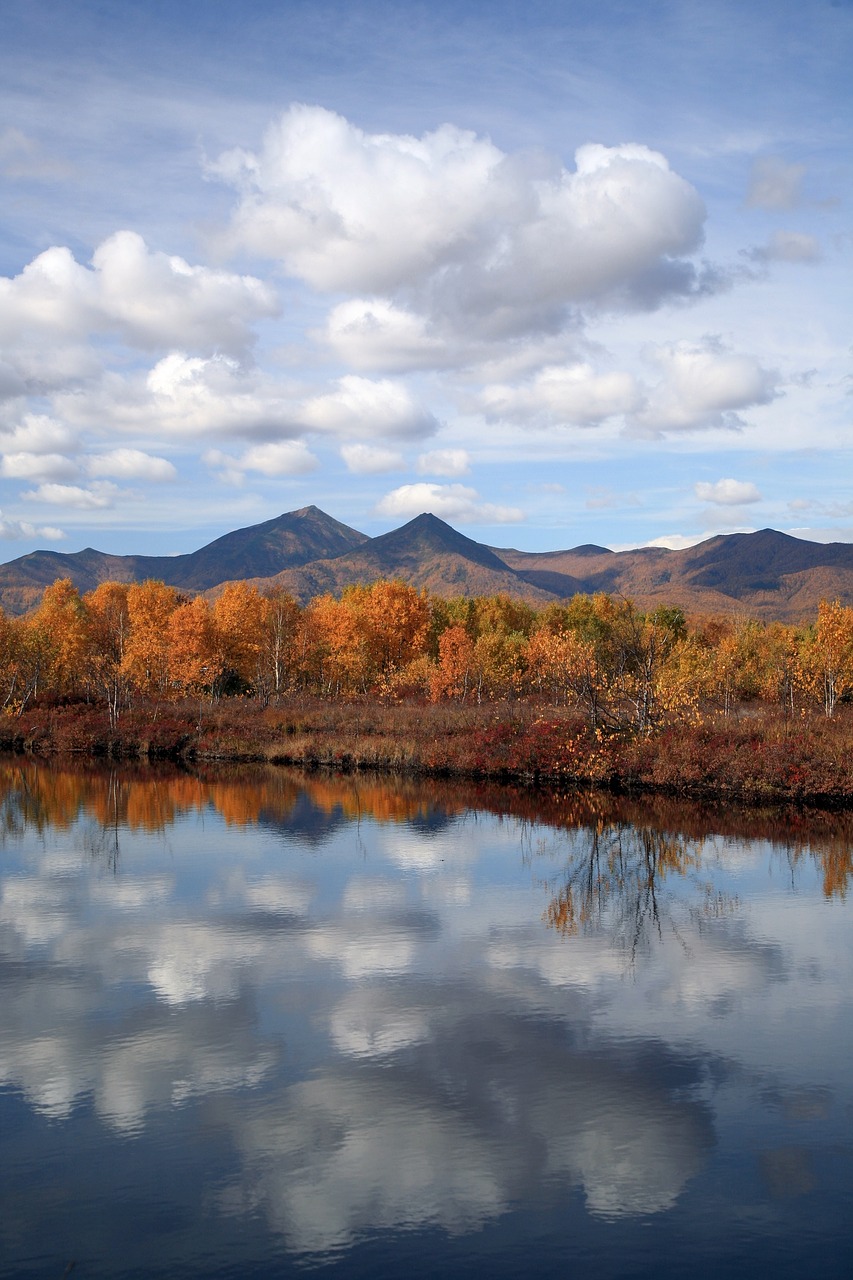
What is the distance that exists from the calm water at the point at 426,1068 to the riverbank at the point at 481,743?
10319 mm

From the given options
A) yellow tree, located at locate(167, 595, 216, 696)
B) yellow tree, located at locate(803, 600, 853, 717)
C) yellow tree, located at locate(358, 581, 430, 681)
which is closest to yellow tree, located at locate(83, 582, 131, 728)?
yellow tree, located at locate(167, 595, 216, 696)

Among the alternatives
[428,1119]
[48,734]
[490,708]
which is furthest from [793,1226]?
[48,734]

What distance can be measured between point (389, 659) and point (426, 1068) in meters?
72.8

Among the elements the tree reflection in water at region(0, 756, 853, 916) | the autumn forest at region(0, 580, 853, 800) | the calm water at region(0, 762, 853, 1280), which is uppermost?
the autumn forest at region(0, 580, 853, 800)

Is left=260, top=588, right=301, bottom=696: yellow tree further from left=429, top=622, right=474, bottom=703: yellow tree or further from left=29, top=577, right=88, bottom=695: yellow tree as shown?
left=29, top=577, right=88, bottom=695: yellow tree

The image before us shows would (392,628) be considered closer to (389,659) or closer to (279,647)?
(389,659)

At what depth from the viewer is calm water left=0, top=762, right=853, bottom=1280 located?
9.16 meters

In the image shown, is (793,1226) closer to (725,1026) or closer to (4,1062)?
(725,1026)

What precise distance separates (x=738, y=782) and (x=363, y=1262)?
29118 mm

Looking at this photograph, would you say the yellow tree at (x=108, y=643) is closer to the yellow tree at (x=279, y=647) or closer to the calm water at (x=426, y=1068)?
the yellow tree at (x=279, y=647)

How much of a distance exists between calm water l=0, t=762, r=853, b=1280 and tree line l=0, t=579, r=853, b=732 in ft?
58.5

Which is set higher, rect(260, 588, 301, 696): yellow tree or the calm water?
rect(260, 588, 301, 696): yellow tree

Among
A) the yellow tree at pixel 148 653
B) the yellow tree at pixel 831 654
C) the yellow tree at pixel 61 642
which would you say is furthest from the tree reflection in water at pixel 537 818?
the yellow tree at pixel 61 642

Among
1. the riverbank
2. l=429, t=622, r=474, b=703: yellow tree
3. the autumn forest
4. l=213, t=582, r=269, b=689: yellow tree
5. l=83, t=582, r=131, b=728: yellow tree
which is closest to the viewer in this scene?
the riverbank
